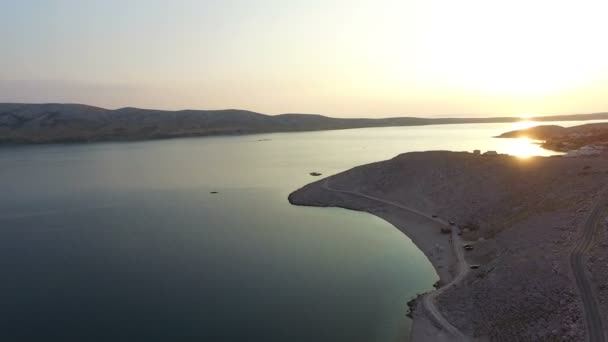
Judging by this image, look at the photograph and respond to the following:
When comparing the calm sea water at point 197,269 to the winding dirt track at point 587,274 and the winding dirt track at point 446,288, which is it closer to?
the winding dirt track at point 446,288

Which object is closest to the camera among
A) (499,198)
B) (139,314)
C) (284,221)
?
(139,314)

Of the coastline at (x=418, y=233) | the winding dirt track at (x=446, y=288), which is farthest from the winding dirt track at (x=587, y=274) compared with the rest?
the coastline at (x=418, y=233)

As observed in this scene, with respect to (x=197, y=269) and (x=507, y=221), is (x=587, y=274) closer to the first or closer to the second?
(x=507, y=221)

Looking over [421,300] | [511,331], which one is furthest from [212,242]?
[511,331]

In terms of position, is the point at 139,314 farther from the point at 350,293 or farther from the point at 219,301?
the point at 350,293

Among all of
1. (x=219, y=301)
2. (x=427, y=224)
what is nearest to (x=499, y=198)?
(x=427, y=224)

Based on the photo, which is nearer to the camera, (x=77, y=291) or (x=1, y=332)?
(x=1, y=332)

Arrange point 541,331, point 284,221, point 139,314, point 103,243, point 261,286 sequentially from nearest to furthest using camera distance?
point 541,331, point 139,314, point 261,286, point 103,243, point 284,221

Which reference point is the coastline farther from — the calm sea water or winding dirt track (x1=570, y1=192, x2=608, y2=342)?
winding dirt track (x1=570, y1=192, x2=608, y2=342)
